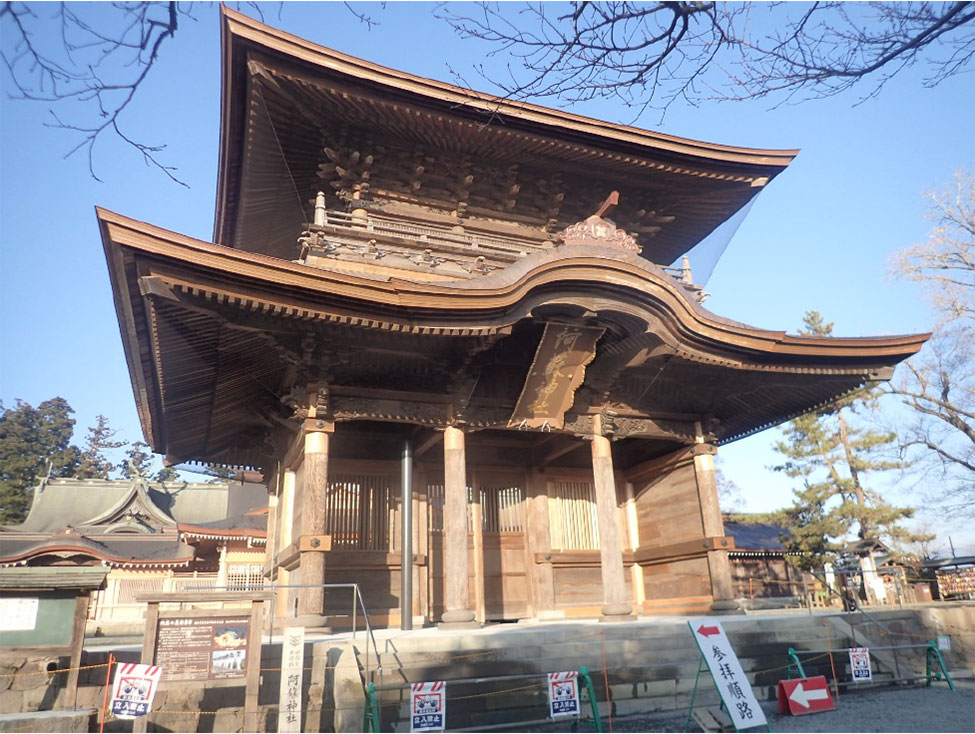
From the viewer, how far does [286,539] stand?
35.6 ft

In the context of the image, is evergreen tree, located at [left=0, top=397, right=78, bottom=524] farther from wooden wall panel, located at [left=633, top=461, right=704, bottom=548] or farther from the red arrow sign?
the red arrow sign

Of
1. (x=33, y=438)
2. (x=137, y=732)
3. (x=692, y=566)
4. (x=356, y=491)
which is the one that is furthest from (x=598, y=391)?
(x=33, y=438)

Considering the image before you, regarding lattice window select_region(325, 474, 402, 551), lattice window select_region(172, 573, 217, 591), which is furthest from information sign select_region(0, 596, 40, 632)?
lattice window select_region(172, 573, 217, 591)

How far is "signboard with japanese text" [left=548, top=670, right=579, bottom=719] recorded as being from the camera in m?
6.92

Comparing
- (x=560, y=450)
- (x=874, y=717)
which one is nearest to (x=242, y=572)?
(x=560, y=450)

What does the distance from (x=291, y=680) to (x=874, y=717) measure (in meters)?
6.64

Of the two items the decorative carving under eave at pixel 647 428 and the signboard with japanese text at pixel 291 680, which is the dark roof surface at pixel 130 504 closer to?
the decorative carving under eave at pixel 647 428

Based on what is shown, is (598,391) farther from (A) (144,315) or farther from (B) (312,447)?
(A) (144,315)

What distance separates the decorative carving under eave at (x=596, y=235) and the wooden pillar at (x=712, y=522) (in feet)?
13.4

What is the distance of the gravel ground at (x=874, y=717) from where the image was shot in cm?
703

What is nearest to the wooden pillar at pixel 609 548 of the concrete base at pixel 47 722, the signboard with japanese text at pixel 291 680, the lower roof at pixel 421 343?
the lower roof at pixel 421 343

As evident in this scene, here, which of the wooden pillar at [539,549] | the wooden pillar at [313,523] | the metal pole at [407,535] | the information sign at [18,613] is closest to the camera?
the information sign at [18,613]

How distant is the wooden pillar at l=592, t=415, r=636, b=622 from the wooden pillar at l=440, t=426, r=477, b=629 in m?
2.38

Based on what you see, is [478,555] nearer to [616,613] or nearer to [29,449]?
[616,613]
